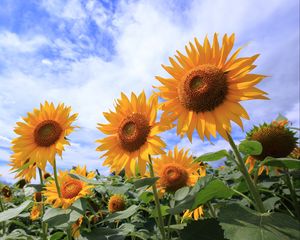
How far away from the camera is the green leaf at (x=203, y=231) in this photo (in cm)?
218

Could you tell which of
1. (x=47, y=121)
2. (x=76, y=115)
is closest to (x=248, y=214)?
(x=76, y=115)

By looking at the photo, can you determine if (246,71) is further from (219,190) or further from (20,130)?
(20,130)

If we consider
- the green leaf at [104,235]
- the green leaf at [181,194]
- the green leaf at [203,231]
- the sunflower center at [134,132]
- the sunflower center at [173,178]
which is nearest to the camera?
the green leaf at [203,231]

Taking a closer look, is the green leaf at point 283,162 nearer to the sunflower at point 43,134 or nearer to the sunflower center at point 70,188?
the sunflower at point 43,134

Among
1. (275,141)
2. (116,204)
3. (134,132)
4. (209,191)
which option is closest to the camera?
(209,191)

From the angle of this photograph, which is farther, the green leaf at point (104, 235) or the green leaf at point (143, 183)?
the green leaf at point (104, 235)

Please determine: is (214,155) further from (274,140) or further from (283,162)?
(274,140)

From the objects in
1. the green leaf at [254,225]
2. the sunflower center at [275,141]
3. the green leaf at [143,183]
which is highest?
the sunflower center at [275,141]

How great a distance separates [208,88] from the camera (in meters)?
2.49

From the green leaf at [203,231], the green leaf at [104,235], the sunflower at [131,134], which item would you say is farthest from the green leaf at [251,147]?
the green leaf at [104,235]

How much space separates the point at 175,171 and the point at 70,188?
1182 millimetres

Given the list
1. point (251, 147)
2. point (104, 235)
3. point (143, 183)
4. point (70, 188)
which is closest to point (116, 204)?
point (70, 188)

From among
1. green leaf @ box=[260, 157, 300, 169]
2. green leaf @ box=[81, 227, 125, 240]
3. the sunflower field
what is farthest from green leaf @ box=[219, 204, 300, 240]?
green leaf @ box=[81, 227, 125, 240]

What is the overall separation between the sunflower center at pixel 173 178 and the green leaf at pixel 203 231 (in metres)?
1.29
